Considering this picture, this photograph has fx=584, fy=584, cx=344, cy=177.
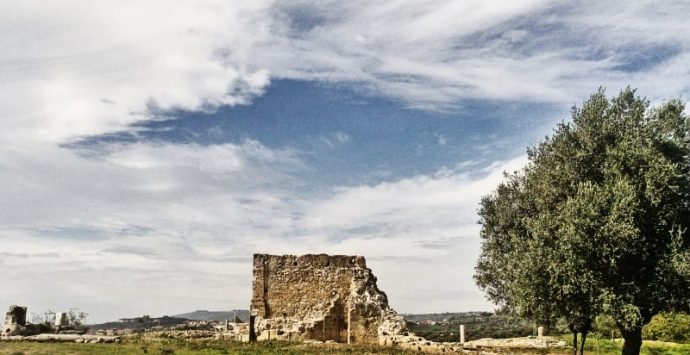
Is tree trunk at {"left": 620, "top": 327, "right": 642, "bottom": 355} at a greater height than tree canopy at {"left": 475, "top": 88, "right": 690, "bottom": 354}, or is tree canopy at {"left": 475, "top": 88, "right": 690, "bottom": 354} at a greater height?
tree canopy at {"left": 475, "top": 88, "right": 690, "bottom": 354}

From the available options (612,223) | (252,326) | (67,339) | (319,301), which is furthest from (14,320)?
(612,223)

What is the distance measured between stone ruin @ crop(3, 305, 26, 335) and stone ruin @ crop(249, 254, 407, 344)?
45.3 feet

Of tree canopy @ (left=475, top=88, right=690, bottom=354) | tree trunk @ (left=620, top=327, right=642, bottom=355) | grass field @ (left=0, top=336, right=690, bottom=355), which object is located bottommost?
grass field @ (left=0, top=336, right=690, bottom=355)

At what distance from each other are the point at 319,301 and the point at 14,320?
1856 centimetres

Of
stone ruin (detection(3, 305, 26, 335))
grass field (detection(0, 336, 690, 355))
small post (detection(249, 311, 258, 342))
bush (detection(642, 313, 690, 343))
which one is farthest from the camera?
bush (detection(642, 313, 690, 343))

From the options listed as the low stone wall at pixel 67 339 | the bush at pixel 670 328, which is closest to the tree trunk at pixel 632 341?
the bush at pixel 670 328

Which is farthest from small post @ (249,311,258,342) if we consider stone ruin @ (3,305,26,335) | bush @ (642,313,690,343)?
bush @ (642,313,690,343)

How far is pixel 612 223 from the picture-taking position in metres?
21.5

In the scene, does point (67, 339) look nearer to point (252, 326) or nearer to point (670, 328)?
point (252, 326)

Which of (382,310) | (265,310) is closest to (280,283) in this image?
(265,310)

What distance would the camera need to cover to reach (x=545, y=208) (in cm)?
2545

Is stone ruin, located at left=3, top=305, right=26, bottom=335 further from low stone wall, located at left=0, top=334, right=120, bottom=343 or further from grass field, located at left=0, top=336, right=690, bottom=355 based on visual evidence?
grass field, located at left=0, top=336, right=690, bottom=355

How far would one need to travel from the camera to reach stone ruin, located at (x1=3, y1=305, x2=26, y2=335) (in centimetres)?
3447

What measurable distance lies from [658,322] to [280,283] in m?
26.3
